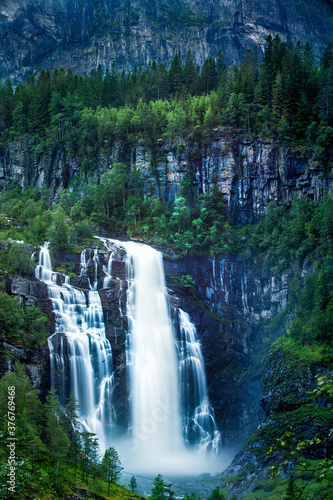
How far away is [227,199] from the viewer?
59.0 meters

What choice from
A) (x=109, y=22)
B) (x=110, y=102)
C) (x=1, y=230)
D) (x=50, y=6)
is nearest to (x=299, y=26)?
(x=109, y=22)

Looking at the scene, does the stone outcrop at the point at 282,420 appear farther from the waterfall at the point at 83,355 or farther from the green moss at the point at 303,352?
the waterfall at the point at 83,355

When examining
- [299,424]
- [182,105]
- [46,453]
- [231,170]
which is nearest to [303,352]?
[299,424]

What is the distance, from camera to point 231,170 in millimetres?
59500

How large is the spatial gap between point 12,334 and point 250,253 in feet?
99.4

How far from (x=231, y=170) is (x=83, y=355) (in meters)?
33.3

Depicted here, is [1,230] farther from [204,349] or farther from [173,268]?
[204,349]

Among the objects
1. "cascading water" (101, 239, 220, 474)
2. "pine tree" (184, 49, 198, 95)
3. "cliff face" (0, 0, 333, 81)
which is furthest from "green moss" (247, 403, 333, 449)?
"cliff face" (0, 0, 333, 81)

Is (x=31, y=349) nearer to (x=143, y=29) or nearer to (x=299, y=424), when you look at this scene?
(x=299, y=424)
